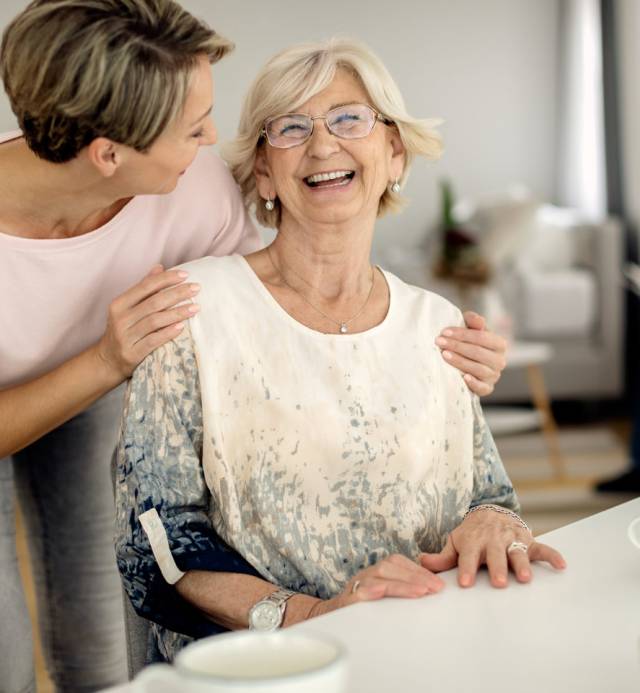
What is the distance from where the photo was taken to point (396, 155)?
1603 mm

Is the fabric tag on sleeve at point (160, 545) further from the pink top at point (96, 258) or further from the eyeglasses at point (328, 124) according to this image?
the eyeglasses at point (328, 124)

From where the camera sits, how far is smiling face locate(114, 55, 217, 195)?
1377mm

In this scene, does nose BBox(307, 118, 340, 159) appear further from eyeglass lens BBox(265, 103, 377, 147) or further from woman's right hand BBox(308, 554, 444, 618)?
woman's right hand BBox(308, 554, 444, 618)

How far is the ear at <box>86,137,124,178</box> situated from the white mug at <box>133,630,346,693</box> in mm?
876

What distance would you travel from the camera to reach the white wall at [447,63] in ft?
23.8

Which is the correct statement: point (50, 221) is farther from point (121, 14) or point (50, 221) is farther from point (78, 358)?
point (121, 14)

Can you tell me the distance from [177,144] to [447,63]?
6.28 m

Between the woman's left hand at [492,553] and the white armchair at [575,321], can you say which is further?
the white armchair at [575,321]

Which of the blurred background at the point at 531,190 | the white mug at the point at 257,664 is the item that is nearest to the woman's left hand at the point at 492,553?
the white mug at the point at 257,664

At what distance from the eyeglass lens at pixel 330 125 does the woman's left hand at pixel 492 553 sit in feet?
1.87

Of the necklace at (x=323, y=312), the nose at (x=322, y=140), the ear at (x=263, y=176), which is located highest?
the nose at (x=322, y=140)

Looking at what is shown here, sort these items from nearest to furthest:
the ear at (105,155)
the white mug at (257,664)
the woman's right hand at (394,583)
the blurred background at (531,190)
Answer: the white mug at (257,664), the woman's right hand at (394,583), the ear at (105,155), the blurred background at (531,190)

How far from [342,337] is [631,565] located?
1.76 feet

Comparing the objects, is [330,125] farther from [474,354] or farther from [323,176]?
[474,354]
